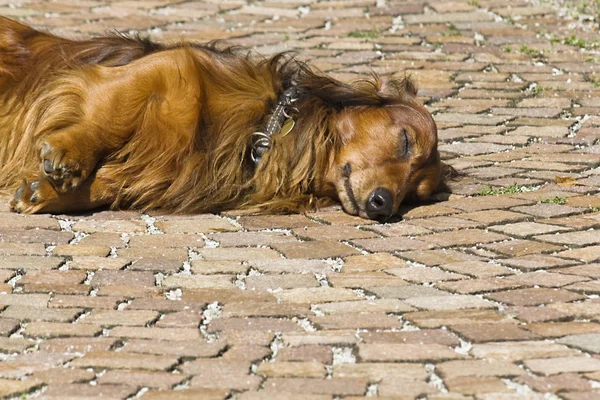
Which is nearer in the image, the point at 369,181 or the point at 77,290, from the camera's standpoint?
the point at 77,290

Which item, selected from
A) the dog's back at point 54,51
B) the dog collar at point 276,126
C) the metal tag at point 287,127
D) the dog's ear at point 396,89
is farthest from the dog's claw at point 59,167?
the dog's ear at point 396,89

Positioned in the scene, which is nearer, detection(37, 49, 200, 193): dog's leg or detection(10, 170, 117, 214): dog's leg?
detection(10, 170, 117, 214): dog's leg

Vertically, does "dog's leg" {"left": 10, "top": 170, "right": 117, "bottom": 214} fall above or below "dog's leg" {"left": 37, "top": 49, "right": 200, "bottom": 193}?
below

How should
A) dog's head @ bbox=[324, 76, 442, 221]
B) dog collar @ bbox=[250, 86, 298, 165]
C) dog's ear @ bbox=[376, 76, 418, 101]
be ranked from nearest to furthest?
dog's head @ bbox=[324, 76, 442, 221], dog collar @ bbox=[250, 86, 298, 165], dog's ear @ bbox=[376, 76, 418, 101]

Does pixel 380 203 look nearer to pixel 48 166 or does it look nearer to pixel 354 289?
pixel 354 289

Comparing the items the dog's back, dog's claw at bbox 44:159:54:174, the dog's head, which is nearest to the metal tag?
the dog's head

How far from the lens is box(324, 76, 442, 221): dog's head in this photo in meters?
5.05

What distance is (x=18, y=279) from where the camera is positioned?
4.04 meters

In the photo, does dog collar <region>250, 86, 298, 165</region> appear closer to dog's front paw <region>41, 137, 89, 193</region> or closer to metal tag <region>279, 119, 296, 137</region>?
metal tag <region>279, 119, 296, 137</region>

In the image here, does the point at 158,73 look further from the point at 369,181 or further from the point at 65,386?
the point at 65,386

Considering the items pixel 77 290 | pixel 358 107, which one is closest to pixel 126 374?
pixel 77 290

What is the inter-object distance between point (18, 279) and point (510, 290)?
1.84 metres

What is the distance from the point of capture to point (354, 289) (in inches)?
160

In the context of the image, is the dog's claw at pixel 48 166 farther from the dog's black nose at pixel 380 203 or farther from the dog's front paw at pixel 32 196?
the dog's black nose at pixel 380 203
